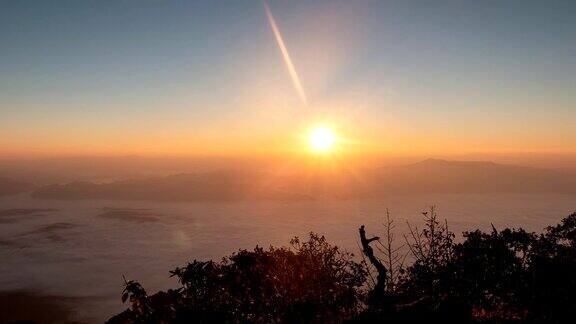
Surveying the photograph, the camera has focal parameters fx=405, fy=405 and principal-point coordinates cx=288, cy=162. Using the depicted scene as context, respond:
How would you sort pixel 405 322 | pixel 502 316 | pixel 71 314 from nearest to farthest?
1. pixel 405 322
2. pixel 502 316
3. pixel 71 314

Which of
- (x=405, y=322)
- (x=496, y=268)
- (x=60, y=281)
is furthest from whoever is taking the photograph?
(x=60, y=281)

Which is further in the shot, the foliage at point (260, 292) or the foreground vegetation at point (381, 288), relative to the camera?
the foliage at point (260, 292)

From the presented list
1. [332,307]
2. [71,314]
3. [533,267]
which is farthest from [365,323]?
[71,314]

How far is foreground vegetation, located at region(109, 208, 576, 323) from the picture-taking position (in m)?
12.5

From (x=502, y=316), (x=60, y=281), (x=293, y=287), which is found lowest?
(x=60, y=281)

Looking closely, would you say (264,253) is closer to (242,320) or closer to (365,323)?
(242,320)

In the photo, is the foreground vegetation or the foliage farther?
the foliage

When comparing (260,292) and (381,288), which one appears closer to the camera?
(381,288)

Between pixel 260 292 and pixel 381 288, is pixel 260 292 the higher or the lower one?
the lower one

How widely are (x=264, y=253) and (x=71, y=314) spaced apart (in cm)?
13705

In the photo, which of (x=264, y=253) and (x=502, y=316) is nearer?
(x=502, y=316)

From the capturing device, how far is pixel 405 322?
11.3m

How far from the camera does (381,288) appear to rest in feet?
40.6

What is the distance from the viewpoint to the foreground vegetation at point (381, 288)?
12492 millimetres
